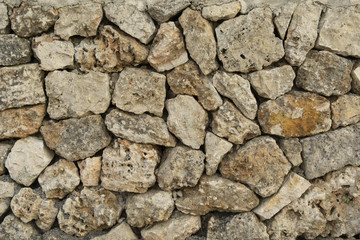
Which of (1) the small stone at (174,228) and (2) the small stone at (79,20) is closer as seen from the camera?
(2) the small stone at (79,20)

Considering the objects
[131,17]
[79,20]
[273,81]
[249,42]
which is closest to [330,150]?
[273,81]

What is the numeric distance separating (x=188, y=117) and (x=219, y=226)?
77 centimetres

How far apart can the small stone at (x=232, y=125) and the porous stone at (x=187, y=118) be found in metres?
0.10

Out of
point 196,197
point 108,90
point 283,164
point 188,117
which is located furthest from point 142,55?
point 283,164

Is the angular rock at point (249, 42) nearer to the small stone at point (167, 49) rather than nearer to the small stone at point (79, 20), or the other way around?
the small stone at point (167, 49)

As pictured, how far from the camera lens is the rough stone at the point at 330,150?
2.34m

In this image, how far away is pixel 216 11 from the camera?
2.23 meters

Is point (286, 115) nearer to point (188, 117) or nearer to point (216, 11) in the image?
point (188, 117)

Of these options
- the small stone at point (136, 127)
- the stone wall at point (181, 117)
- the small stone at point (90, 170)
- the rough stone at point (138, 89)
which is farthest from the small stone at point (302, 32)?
the small stone at point (90, 170)

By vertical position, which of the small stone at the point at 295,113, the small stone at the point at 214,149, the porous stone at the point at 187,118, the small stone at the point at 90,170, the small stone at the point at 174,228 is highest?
the small stone at the point at 295,113

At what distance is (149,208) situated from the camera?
7.81ft

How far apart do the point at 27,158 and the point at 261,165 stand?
157 centimetres

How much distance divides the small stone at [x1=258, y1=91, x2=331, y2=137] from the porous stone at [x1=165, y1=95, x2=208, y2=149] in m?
0.40

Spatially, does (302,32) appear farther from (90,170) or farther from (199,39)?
(90,170)
